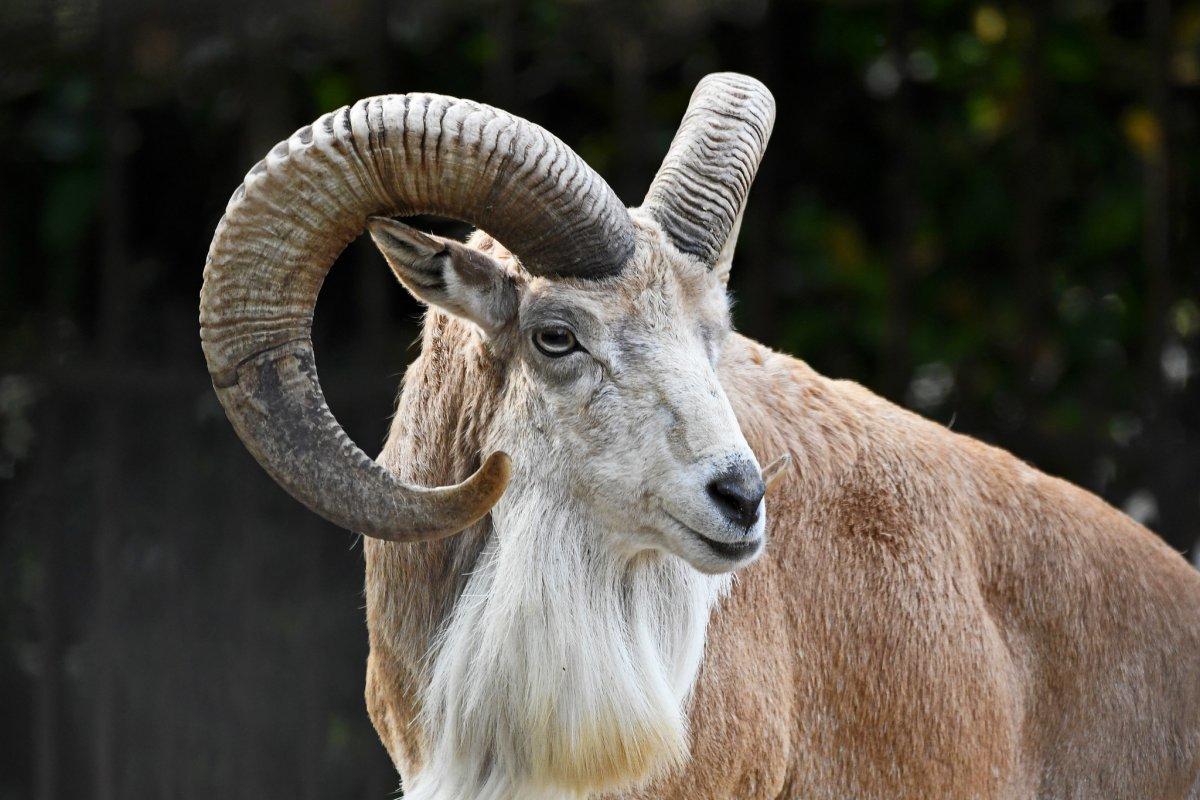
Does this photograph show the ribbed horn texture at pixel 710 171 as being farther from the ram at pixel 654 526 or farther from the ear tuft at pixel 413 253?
the ear tuft at pixel 413 253

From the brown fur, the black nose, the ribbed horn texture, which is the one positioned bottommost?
the brown fur

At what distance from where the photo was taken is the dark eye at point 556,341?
3506 millimetres

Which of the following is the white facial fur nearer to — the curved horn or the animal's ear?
the animal's ear

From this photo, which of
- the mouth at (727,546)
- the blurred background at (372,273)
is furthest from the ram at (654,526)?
the blurred background at (372,273)

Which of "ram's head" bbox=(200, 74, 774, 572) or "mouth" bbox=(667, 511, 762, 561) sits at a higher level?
"ram's head" bbox=(200, 74, 774, 572)

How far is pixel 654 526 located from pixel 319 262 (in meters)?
0.89

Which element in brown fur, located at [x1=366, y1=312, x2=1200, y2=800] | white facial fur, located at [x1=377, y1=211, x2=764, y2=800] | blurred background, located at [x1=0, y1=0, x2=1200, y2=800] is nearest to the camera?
white facial fur, located at [x1=377, y1=211, x2=764, y2=800]

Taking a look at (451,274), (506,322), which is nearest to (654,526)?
(506,322)

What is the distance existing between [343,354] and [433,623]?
373cm

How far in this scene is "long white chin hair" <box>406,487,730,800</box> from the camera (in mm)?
3535

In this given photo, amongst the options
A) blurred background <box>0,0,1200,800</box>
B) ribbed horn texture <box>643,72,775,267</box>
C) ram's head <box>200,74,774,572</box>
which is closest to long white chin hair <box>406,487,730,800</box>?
ram's head <box>200,74,774,572</box>

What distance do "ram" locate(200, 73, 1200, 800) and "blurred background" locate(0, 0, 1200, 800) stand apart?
2.74 meters

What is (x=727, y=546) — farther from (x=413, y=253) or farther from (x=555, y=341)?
(x=413, y=253)

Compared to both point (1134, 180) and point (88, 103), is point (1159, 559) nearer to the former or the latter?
point (1134, 180)
